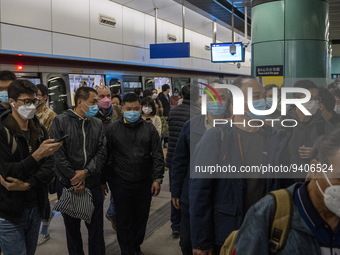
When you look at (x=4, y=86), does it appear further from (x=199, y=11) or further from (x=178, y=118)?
(x=199, y=11)

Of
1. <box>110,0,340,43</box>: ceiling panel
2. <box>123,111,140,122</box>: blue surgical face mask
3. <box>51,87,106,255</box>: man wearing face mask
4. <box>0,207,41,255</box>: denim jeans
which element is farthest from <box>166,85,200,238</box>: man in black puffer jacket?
<box>110,0,340,43</box>: ceiling panel

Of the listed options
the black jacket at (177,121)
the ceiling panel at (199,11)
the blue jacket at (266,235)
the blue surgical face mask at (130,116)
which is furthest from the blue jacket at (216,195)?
the ceiling panel at (199,11)

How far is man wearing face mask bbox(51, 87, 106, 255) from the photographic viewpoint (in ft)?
11.5

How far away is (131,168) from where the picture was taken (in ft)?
12.6

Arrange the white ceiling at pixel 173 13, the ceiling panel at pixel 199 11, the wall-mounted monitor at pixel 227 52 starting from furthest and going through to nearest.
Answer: the wall-mounted monitor at pixel 227 52, the white ceiling at pixel 173 13, the ceiling panel at pixel 199 11

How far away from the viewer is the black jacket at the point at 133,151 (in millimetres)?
3859

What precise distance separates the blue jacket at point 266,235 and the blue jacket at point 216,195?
92 centimetres

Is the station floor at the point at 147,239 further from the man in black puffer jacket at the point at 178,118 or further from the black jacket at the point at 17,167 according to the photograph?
the black jacket at the point at 17,167

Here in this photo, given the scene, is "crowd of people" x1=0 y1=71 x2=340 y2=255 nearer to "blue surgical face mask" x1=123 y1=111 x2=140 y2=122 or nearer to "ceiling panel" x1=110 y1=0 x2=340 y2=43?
"blue surgical face mask" x1=123 y1=111 x2=140 y2=122

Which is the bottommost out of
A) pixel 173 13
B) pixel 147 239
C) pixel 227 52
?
pixel 147 239

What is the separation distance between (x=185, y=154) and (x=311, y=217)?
5.86ft

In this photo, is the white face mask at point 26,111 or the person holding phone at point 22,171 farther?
the white face mask at point 26,111

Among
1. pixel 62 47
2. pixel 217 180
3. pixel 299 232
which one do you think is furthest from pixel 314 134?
pixel 62 47

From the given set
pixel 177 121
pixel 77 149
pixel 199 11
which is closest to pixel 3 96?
pixel 77 149
